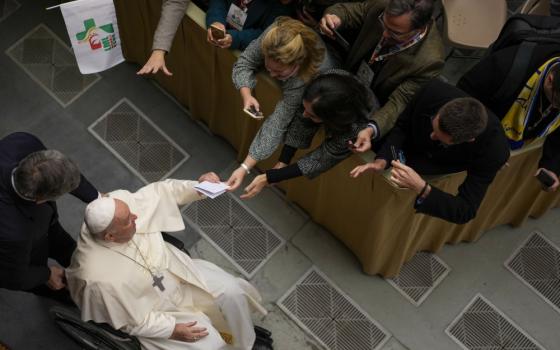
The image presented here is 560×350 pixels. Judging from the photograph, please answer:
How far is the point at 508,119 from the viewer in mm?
3832

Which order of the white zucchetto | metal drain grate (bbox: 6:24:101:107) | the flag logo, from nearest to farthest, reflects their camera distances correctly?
1. the white zucchetto
2. the flag logo
3. metal drain grate (bbox: 6:24:101:107)

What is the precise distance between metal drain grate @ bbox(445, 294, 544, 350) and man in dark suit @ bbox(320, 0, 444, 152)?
193cm

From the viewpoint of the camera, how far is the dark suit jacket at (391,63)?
3.73 metres

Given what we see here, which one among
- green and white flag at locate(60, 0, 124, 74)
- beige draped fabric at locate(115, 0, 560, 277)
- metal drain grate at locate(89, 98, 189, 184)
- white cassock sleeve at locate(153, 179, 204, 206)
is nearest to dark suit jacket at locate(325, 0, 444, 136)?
beige draped fabric at locate(115, 0, 560, 277)

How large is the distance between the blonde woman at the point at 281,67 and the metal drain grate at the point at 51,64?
218 cm

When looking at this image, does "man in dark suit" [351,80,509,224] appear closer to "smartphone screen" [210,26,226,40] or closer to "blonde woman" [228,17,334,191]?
"blonde woman" [228,17,334,191]

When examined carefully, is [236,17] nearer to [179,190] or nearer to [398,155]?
[179,190]

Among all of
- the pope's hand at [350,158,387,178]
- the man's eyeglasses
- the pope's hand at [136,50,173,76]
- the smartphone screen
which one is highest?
the man's eyeglasses

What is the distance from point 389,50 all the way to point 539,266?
2.48m

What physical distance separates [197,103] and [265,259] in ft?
4.57

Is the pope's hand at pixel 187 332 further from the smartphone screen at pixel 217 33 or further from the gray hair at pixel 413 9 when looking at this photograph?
the gray hair at pixel 413 9

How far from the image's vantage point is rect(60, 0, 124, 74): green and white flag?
391 cm

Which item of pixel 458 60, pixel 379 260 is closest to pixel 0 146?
pixel 379 260

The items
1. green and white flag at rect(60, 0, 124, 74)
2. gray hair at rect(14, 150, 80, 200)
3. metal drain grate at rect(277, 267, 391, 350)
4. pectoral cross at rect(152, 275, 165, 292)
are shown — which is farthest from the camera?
metal drain grate at rect(277, 267, 391, 350)
